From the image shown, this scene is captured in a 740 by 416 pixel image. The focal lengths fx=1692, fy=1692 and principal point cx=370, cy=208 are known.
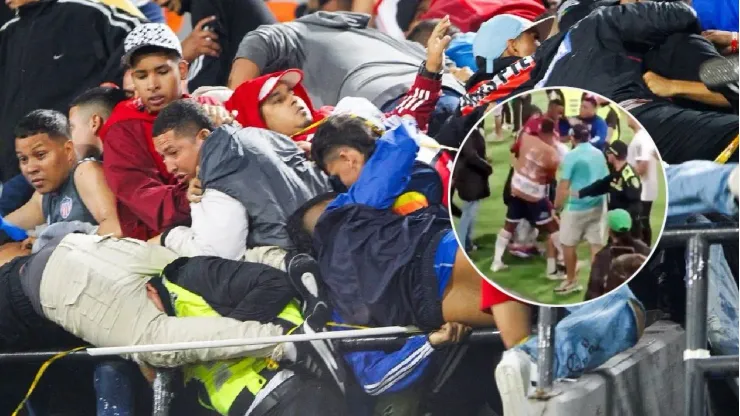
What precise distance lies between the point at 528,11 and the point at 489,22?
0.11 meters

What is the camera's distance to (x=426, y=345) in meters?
3.82

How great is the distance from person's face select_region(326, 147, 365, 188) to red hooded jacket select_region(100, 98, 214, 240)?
43cm

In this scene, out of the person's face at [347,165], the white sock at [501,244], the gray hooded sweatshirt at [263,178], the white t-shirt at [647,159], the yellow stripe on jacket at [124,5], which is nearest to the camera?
the white t-shirt at [647,159]

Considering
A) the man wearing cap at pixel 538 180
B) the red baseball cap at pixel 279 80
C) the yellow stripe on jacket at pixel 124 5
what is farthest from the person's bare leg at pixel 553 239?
the yellow stripe on jacket at pixel 124 5

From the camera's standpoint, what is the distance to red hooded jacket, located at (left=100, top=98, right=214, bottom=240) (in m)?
4.20

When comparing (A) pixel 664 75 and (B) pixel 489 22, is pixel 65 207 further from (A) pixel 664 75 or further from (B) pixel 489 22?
(A) pixel 664 75

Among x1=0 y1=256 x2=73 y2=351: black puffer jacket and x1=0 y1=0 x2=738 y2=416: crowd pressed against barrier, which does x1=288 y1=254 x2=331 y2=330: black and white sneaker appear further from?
x1=0 y1=256 x2=73 y2=351: black puffer jacket

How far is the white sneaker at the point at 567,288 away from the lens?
3604 mm

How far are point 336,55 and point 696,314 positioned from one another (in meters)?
1.35

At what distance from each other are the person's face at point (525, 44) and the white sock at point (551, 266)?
691 mm

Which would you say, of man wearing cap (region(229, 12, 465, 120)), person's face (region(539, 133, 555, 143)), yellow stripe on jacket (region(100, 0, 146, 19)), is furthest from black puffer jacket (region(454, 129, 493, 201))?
yellow stripe on jacket (region(100, 0, 146, 19))

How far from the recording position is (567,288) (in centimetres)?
361

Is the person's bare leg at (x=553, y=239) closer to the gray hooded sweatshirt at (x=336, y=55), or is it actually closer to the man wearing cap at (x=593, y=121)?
the man wearing cap at (x=593, y=121)

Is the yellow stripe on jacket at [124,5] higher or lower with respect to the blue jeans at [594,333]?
higher
